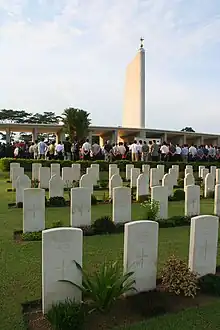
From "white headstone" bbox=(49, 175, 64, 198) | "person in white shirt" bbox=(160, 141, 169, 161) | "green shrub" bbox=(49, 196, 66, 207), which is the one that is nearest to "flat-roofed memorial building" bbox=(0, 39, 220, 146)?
"person in white shirt" bbox=(160, 141, 169, 161)

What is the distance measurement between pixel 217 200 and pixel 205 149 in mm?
15491

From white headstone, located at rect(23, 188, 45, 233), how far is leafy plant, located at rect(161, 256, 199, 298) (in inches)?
130

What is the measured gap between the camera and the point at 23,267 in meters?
4.98

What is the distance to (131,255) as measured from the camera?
425 cm

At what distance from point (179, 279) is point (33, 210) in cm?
354

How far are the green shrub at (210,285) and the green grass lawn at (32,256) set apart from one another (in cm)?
52

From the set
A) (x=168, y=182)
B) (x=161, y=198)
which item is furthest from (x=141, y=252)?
(x=168, y=182)

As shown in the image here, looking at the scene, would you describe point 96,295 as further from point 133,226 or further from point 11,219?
point 11,219

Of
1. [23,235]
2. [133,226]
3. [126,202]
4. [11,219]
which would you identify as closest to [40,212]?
[23,235]

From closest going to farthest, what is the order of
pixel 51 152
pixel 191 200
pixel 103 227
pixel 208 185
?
pixel 103 227
pixel 191 200
pixel 208 185
pixel 51 152

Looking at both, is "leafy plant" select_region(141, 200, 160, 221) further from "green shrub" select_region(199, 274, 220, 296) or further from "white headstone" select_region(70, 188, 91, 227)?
"green shrub" select_region(199, 274, 220, 296)

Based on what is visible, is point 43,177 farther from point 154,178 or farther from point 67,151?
point 67,151

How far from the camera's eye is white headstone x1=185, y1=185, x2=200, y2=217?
8469 mm

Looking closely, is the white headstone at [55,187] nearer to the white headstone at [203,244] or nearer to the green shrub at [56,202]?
the green shrub at [56,202]
